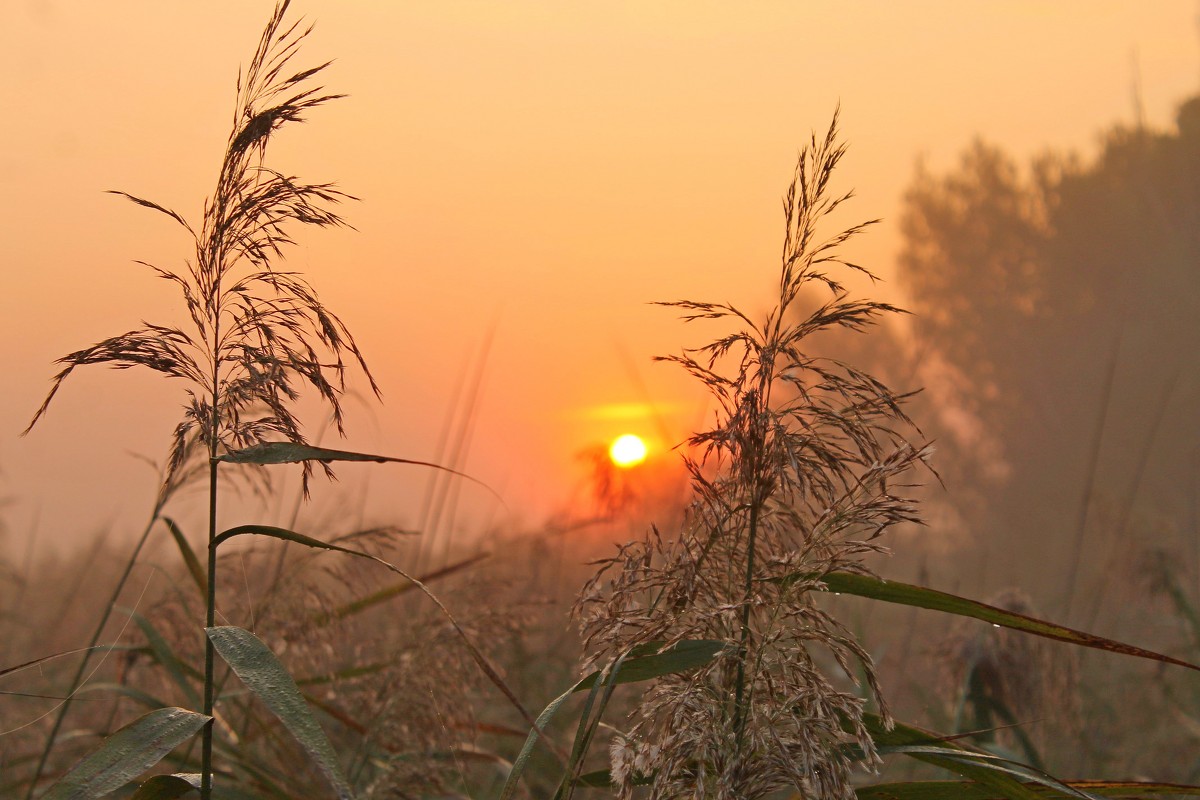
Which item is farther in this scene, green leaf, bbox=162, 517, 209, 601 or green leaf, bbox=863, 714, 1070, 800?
green leaf, bbox=162, 517, 209, 601

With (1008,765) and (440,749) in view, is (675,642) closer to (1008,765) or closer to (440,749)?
(1008,765)

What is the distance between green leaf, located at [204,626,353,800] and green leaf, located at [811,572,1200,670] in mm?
641

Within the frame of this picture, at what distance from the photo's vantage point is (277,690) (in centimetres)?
122

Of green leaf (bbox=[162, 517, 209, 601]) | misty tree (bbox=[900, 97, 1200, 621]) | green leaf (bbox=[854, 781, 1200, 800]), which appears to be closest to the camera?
green leaf (bbox=[854, 781, 1200, 800])

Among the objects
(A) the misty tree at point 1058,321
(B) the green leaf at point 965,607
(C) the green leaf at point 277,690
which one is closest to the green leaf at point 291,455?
(C) the green leaf at point 277,690

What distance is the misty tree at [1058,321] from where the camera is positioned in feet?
87.8

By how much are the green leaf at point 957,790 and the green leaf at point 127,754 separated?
895 mm

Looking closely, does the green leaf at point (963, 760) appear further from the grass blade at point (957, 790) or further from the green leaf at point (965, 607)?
the green leaf at point (965, 607)

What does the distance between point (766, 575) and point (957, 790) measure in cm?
41

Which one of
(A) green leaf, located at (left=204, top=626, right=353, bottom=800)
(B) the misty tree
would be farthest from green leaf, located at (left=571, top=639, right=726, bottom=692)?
(B) the misty tree

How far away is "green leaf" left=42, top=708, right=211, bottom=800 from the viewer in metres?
1.18

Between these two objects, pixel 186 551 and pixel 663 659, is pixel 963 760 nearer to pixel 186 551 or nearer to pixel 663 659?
pixel 663 659

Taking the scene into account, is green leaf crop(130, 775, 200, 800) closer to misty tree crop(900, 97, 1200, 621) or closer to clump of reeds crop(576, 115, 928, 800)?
clump of reeds crop(576, 115, 928, 800)

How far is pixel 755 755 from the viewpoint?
4.36 feet
